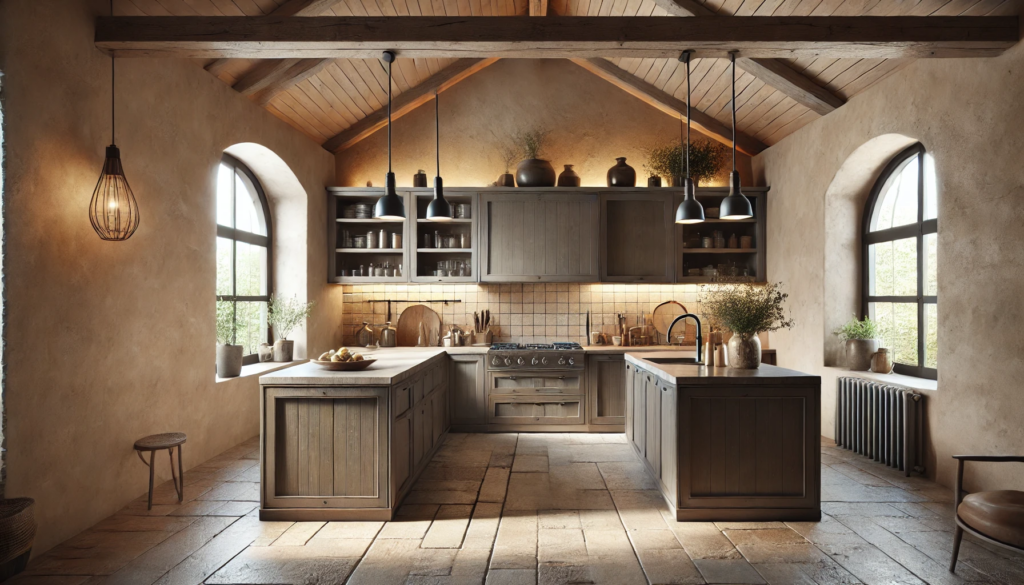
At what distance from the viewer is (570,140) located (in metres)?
6.77

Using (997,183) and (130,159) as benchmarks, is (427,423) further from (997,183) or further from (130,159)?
(997,183)

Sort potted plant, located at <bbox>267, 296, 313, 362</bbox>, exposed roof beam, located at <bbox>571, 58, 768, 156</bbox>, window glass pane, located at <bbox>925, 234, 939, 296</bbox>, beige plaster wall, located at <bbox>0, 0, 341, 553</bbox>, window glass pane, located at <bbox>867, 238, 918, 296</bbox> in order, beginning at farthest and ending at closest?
1. exposed roof beam, located at <bbox>571, 58, 768, 156</bbox>
2. potted plant, located at <bbox>267, 296, 313, 362</bbox>
3. window glass pane, located at <bbox>867, 238, 918, 296</bbox>
4. window glass pane, located at <bbox>925, 234, 939, 296</bbox>
5. beige plaster wall, located at <bbox>0, 0, 341, 553</bbox>

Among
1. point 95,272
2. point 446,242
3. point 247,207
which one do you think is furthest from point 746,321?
point 247,207

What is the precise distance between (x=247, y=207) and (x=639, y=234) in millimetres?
3906

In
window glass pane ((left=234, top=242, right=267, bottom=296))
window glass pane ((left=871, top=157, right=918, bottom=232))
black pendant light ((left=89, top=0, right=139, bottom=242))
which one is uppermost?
window glass pane ((left=871, top=157, right=918, bottom=232))

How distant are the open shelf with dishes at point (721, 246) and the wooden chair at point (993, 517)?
367cm

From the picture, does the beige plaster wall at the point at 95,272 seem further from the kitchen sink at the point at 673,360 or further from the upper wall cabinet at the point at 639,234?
the upper wall cabinet at the point at 639,234

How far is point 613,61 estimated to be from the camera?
643 centimetres

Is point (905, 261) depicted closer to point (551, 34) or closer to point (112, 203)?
point (551, 34)

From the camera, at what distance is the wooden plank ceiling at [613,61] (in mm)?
3924

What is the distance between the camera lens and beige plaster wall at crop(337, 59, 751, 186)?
6.72 metres

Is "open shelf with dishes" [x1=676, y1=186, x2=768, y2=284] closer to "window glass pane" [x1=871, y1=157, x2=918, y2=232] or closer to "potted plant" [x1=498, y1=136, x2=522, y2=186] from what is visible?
"window glass pane" [x1=871, y1=157, x2=918, y2=232]

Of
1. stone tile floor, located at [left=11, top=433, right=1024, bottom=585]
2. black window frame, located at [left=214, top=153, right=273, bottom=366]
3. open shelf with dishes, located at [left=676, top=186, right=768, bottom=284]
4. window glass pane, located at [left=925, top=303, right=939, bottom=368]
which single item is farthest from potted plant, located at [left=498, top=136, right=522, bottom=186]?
window glass pane, located at [left=925, top=303, right=939, bottom=368]

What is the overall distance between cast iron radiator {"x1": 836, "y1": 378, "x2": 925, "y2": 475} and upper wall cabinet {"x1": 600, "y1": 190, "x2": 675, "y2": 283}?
210cm
